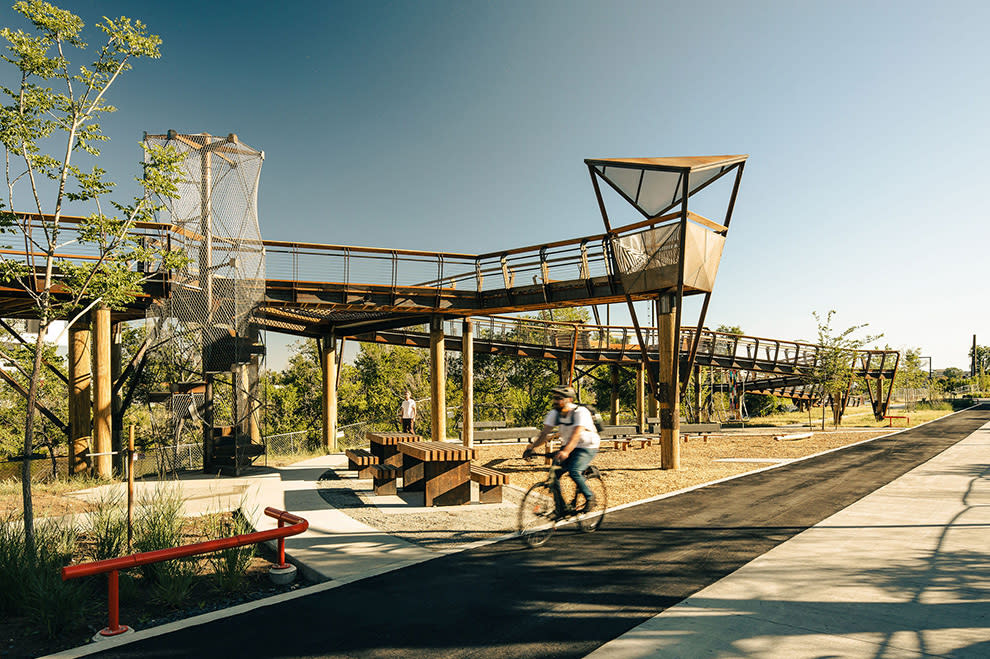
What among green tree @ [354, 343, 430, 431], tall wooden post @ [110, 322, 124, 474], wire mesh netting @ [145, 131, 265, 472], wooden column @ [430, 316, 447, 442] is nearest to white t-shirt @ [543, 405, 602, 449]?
wire mesh netting @ [145, 131, 265, 472]

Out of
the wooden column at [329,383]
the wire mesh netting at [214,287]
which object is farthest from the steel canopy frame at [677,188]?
the wooden column at [329,383]

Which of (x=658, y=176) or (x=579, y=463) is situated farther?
(x=658, y=176)

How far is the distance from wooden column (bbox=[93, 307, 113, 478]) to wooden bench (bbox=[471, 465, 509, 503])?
9.36m

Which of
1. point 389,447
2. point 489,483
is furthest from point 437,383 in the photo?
point 489,483

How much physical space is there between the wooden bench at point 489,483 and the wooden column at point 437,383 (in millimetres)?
8002

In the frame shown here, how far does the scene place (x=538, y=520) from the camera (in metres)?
8.28

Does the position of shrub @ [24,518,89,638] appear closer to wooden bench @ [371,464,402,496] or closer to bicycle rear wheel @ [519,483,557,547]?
bicycle rear wheel @ [519,483,557,547]

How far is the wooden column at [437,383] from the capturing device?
18.1m

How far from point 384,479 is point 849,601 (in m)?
7.70

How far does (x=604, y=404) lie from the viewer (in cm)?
5103

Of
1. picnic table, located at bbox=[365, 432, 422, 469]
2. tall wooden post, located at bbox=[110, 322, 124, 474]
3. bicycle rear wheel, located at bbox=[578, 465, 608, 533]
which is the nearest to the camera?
bicycle rear wheel, located at bbox=[578, 465, 608, 533]

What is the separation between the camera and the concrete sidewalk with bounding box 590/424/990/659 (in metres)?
4.17

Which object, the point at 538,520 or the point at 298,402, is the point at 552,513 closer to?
the point at 538,520

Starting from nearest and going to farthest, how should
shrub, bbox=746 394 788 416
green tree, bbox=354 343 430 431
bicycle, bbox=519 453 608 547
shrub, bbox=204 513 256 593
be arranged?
1. shrub, bbox=204 513 256 593
2. bicycle, bbox=519 453 608 547
3. green tree, bbox=354 343 430 431
4. shrub, bbox=746 394 788 416
